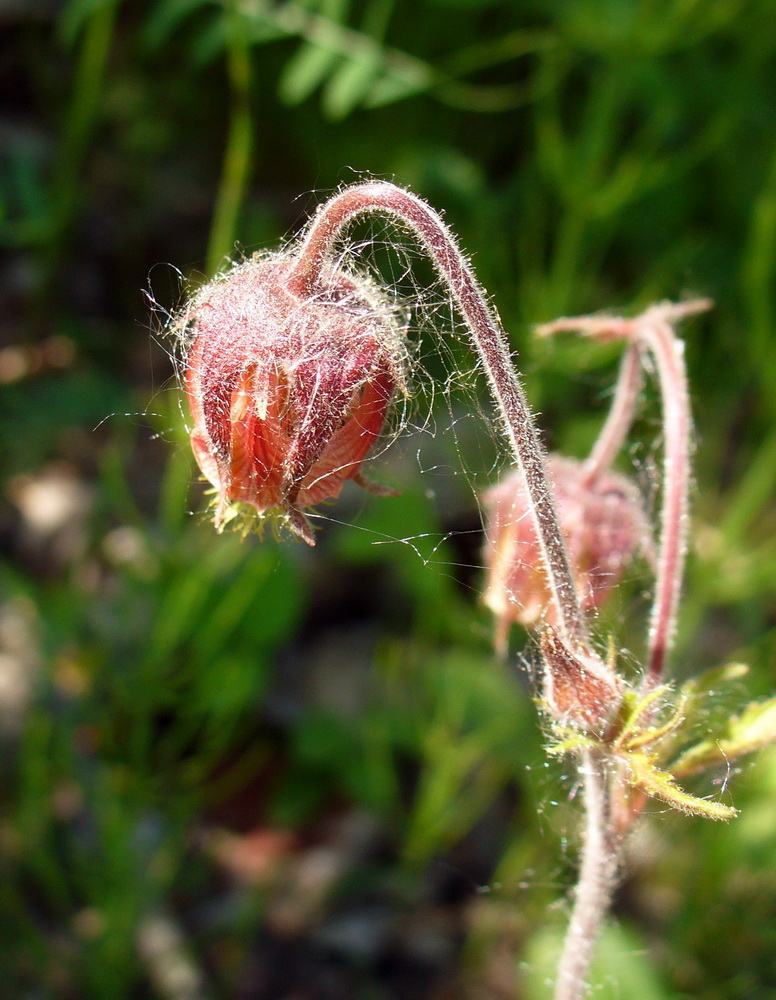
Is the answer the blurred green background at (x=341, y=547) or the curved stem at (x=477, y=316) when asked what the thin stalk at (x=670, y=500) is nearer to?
the curved stem at (x=477, y=316)

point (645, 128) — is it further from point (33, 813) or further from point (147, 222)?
point (33, 813)

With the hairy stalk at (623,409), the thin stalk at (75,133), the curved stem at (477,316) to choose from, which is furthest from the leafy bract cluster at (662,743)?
the thin stalk at (75,133)

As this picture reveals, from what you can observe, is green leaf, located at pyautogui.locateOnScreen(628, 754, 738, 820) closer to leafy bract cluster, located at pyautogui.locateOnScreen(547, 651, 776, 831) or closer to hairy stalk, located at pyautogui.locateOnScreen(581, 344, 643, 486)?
leafy bract cluster, located at pyautogui.locateOnScreen(547, 651, 776, 831)

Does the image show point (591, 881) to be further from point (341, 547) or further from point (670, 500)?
point (341, 547)

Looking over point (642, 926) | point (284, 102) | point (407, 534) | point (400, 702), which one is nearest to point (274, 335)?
point (407, 534)

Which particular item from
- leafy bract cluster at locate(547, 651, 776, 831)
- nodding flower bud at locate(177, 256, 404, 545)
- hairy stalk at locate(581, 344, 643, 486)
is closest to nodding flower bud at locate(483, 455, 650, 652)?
hairy stalk at locate(581, 344, 643, 486)

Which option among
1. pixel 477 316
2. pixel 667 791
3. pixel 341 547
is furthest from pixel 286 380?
pixel 341 547
